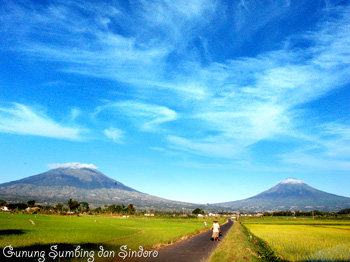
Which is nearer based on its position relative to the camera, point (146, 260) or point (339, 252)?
point (146, 260)

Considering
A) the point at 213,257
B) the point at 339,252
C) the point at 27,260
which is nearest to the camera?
the point at 27,260

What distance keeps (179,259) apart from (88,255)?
4.21 m

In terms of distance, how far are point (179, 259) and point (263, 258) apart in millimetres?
4693

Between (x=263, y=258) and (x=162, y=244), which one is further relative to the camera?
(x=162, y=244)

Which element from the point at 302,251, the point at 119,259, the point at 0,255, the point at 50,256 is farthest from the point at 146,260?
the point at 302,251

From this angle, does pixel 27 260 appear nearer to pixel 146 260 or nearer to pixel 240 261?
pixel 146 260

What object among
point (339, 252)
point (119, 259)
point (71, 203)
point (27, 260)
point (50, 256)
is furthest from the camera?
point (71, 203)

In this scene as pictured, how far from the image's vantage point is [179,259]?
11312mm

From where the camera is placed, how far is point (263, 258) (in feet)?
42.1

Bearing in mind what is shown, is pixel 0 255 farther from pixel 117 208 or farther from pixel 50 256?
pixel 117 208

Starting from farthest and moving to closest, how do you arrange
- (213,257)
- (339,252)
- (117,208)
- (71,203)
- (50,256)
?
1. (117,208)
2. (71,203)
3. (339,252)
4. (213,257)
5. (50,256)

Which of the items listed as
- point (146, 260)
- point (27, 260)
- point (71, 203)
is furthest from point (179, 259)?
point (71, 203)

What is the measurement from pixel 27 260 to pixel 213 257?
26.7 feet

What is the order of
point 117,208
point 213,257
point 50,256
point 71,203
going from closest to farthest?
point 50,256, point 213,257, point 71,203, point 117,208
